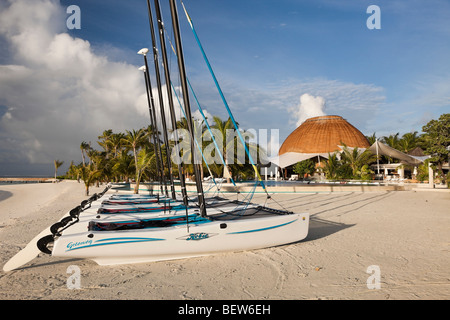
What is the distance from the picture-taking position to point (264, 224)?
6012 millimetres

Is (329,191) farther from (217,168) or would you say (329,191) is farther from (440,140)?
(217,168)

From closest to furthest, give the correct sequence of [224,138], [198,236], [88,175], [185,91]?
[198,236], [185,91], [88,175], [224,138]

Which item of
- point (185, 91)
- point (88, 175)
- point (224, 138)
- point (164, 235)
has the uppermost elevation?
point (224, 138)

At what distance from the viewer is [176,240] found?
17.7 ft

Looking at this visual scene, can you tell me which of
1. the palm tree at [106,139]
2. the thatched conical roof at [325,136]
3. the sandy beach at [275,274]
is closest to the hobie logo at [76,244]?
the sandy beach at [275,274]

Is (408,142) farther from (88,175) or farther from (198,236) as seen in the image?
(198,236)

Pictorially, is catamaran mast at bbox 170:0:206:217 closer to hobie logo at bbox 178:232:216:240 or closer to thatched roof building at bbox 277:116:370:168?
hobie logo at bbox 178:232:216:240

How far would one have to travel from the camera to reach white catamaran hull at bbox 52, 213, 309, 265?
4.97m

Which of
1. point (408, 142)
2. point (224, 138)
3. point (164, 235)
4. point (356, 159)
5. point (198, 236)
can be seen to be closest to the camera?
point (164, 235)

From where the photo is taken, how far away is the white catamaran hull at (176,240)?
4.97 metres

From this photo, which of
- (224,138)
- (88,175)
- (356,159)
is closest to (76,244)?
(88,175)

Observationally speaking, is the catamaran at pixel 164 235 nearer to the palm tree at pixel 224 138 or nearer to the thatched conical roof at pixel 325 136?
the palm tree at pixel 224 138

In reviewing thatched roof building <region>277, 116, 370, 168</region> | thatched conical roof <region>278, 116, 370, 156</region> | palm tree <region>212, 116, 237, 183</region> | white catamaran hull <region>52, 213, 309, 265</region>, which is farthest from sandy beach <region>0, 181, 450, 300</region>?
thatched conical roof <region>278, 116, 370, 156</region>

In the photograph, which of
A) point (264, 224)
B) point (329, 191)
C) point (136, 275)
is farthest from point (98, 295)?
point (329, 191)
